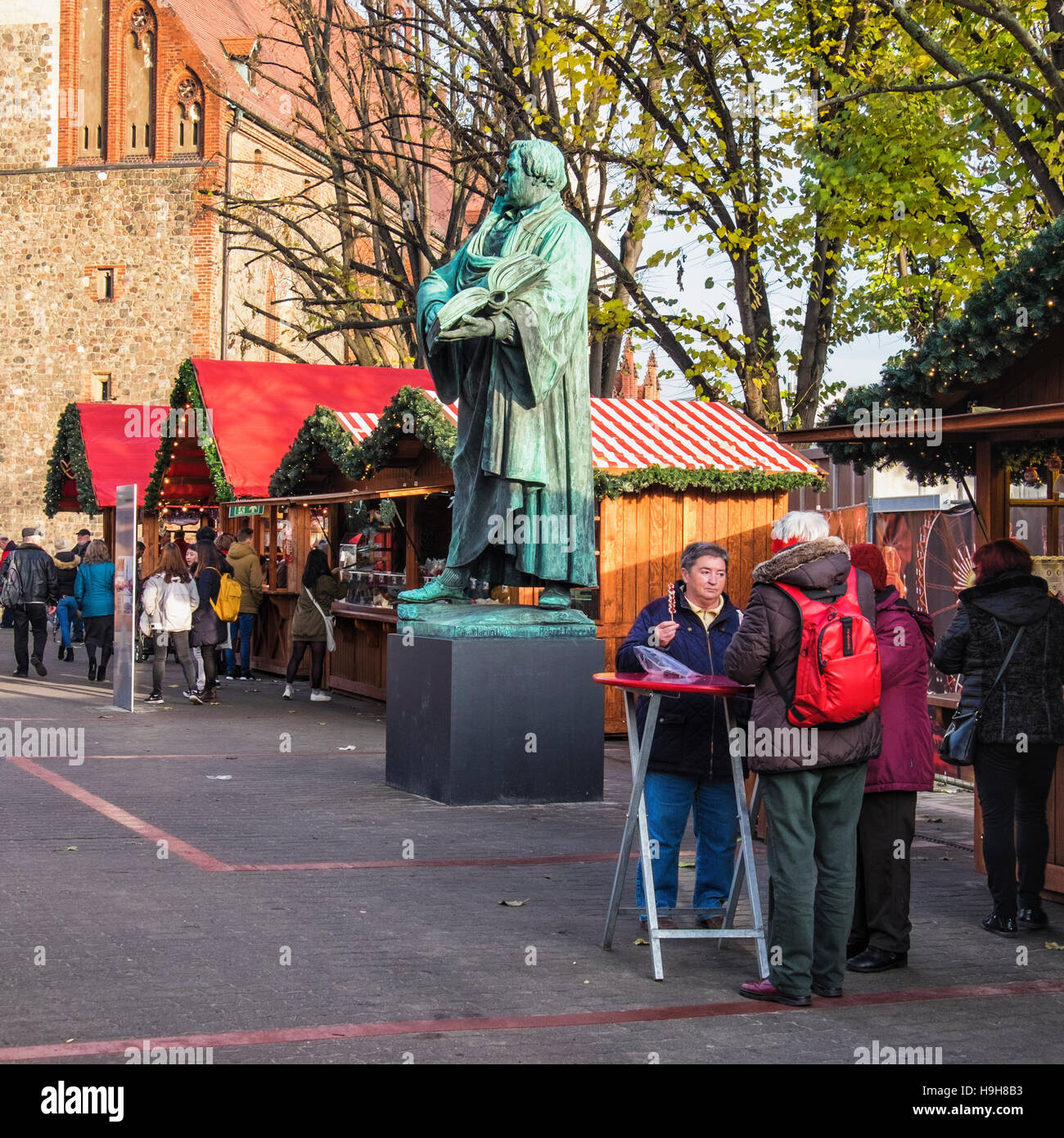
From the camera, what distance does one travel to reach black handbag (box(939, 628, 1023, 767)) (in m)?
7.07

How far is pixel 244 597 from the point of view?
68.0 feet

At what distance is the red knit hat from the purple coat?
4.8 inches

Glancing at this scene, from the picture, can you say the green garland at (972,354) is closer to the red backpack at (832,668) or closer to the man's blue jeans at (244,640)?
the red backpack at (832,668)

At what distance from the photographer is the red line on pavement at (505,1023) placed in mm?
4883

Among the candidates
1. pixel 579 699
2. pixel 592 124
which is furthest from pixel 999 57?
pixel 579 699

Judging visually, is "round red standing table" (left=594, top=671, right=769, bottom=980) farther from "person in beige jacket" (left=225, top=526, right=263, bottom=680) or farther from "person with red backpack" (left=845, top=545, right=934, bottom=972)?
"person in beige jacket" (left=225, top=526, right=263, bottom=680)

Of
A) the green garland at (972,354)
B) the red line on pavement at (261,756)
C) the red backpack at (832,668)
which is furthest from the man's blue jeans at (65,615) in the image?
the red backpack at (832,668)

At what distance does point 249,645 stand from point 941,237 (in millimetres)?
10263

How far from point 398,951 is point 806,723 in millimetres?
1855

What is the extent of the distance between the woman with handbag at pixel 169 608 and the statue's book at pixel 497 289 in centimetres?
801

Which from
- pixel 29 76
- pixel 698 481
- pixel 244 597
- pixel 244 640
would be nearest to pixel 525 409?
pixel 698 481

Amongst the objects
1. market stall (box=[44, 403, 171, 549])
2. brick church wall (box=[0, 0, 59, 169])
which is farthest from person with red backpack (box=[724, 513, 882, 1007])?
brick church wall (box=[0, 0, 59, 169])

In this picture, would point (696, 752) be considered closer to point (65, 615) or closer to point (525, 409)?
point (525, 409)

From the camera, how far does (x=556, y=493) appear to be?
33.1 feet
